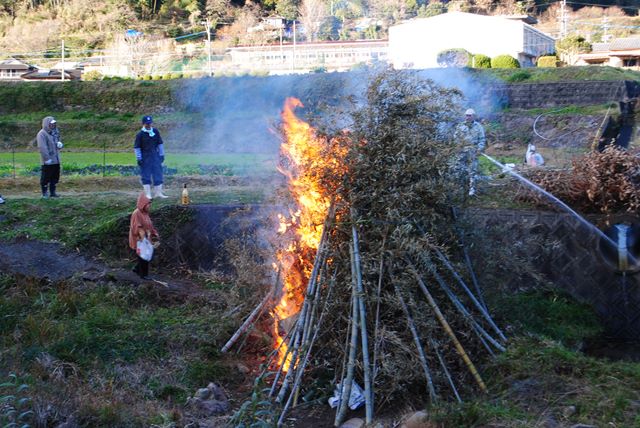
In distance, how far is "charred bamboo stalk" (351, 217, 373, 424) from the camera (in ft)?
24.1

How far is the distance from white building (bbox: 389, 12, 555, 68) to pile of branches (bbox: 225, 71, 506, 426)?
36.9 meters

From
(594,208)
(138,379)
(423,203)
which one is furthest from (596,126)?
(138,379)

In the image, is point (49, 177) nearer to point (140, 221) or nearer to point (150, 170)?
point (150, 170)

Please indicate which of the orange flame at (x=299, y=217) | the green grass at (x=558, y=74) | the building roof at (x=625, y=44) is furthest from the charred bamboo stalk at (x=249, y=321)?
the building roof at (x=625, y=44)

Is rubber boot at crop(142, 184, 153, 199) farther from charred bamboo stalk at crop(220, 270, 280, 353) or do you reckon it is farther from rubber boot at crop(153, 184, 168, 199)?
charred bamboo stalk at crop(220, 270, 280, 353)

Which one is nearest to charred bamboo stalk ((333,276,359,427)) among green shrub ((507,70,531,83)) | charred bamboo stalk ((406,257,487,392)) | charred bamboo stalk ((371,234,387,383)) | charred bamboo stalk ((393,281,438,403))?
charred bamboo stalk ((371,234,387,383))

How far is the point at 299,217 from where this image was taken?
29.8ft

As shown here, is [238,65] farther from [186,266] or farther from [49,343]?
[49,343]

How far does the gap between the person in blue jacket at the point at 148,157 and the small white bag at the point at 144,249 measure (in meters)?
3.51

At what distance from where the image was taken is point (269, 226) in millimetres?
9852

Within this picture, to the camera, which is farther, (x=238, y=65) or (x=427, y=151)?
(x=238, y=65)

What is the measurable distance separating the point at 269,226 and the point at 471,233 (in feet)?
8.24

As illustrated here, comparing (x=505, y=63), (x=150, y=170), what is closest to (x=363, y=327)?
(x=150, y=170)

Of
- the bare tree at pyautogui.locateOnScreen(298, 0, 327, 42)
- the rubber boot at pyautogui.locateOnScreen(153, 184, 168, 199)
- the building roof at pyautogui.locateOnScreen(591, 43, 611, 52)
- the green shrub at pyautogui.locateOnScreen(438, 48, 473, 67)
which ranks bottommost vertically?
the rubber boot at pyautogui.locateOnScreen(153, 184, 168, 199)
